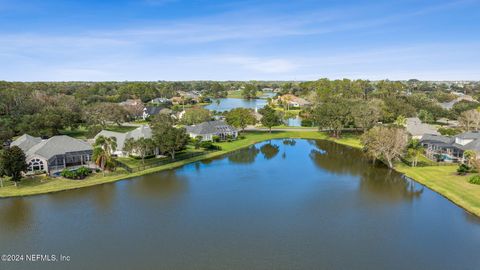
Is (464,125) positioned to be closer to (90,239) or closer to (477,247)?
(477,247)

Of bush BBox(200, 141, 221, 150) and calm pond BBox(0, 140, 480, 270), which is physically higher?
bush BBox(200, 141, 221, 150)

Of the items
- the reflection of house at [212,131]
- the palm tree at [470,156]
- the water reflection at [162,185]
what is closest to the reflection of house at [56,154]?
the water reflection at [162,185]

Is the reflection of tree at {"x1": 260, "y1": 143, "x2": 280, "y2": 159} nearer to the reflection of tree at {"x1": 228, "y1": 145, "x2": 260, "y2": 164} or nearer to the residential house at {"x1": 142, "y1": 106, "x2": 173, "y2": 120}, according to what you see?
the reflection of tree at {"x1": 228, "y1": 145, "x2": 260, "y2": 164}

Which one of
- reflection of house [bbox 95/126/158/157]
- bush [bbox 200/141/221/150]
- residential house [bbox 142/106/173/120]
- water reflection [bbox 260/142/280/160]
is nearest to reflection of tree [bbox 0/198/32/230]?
reflection of house [bbox 95/126/158/157]

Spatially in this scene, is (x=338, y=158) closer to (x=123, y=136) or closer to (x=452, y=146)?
(x=452, y=146)

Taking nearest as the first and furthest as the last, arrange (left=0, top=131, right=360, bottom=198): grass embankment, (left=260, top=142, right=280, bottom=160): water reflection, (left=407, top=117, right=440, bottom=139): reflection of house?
1. (left=0, top=131, right=360, bottom=198): grass embankment
2. (left=260, top=142, right=280, bottom=160): water reflection
3. (left=407, top=117, right=440, bottom=139): reflection of house

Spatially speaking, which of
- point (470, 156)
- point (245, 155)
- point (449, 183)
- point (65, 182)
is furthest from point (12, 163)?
point (470, 156)
